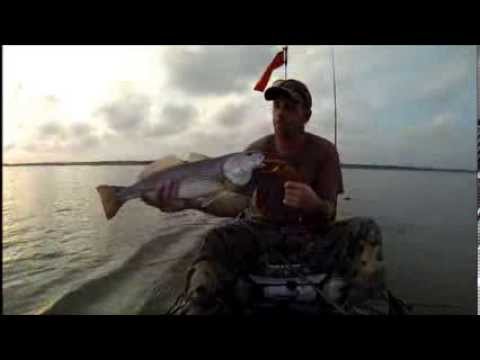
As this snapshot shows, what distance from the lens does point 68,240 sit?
193 inches

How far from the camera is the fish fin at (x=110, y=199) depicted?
4832mm

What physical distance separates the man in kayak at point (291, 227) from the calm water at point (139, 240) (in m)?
0.14

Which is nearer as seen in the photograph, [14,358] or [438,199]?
[14,358]

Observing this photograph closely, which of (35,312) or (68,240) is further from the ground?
(68,240)

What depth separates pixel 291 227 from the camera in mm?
4941

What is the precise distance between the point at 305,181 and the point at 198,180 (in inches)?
39.6

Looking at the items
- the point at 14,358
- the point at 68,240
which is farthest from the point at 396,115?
the point at 14,358

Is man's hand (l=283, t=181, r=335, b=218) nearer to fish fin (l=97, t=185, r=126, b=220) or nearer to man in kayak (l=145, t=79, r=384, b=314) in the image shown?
man in kayak (l=145, t=79, r=384, b=314)

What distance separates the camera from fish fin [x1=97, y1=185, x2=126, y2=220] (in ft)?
15.9

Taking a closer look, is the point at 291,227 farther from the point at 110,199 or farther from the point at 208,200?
the point at 110,199

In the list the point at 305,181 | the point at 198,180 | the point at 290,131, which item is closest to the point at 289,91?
the point at 290,131

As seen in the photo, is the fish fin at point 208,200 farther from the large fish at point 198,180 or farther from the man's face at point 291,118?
the man's face at point 291,118
